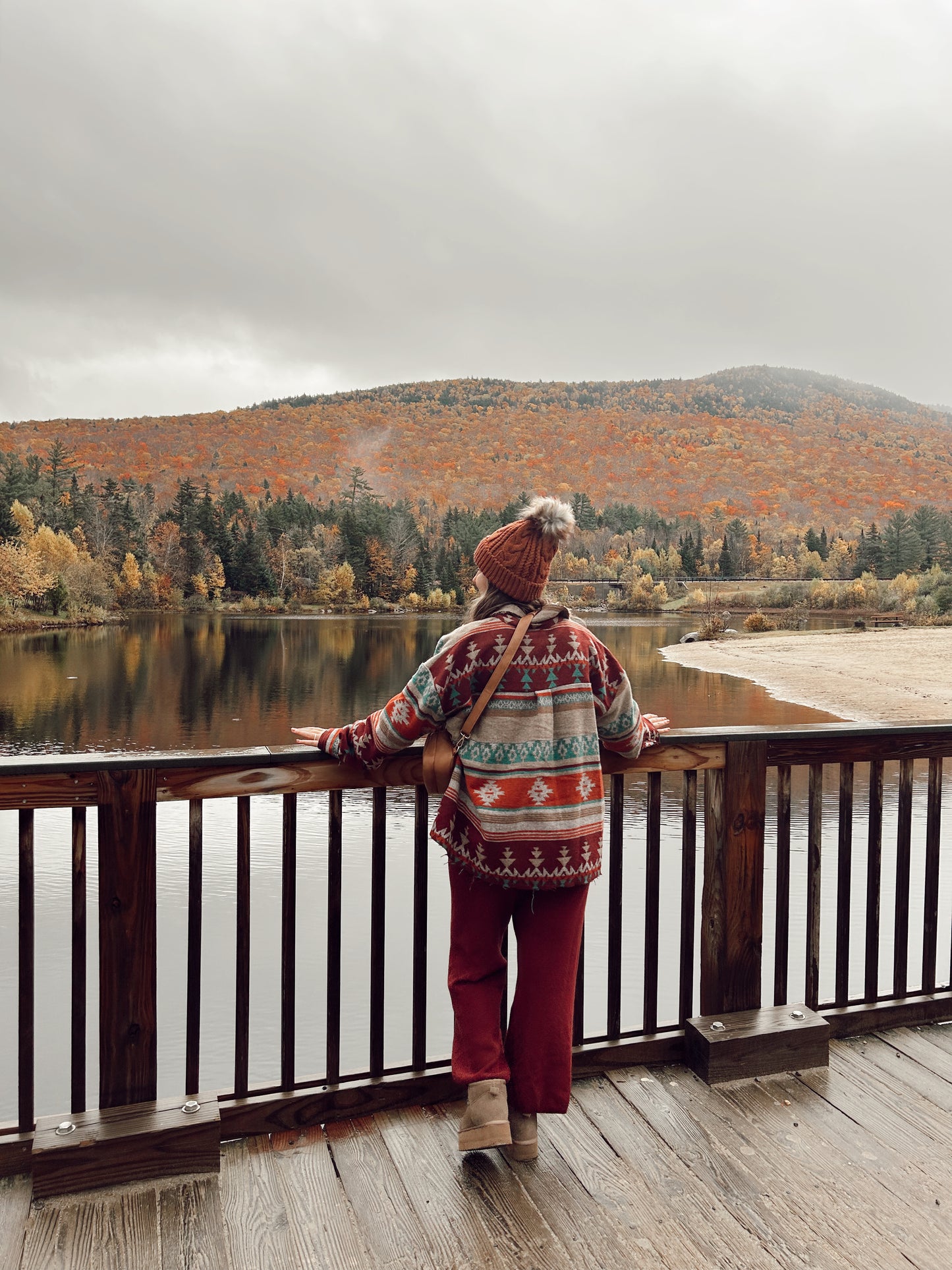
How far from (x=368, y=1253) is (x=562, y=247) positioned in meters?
116

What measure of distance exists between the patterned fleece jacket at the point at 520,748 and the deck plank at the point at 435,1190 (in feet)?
1.94

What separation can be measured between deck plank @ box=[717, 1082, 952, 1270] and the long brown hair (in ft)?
3.99

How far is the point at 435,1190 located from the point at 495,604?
1114 millimetres

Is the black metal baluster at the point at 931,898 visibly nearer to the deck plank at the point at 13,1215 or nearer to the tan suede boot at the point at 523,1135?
the tan suede boot at the point at 523,1135

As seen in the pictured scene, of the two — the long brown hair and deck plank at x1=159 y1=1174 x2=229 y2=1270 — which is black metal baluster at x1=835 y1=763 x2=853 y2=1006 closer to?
the long brown hair

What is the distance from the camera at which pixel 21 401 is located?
9088cm

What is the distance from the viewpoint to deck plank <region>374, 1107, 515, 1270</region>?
1.43m

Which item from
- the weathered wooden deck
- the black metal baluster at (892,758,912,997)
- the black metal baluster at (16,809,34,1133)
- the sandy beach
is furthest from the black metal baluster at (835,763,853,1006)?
the sandy beach

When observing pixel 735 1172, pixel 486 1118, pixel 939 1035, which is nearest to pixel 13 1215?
pixel 486 1118

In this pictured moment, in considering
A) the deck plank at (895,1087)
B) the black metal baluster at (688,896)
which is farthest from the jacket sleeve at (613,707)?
the deck plank at (895,1087)

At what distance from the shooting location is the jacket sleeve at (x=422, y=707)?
1554 millimetres

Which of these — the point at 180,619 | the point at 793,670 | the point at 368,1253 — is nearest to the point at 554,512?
the point at 368,1253

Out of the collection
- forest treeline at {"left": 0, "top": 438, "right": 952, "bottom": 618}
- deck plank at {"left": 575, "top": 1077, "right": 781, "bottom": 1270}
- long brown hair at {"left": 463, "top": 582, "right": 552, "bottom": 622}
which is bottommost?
deck plank at {"left": 575, "top": 1077, "right": 781, "bottom": 1270}

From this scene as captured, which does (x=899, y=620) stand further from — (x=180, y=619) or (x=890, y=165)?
(x=890, y=165)
